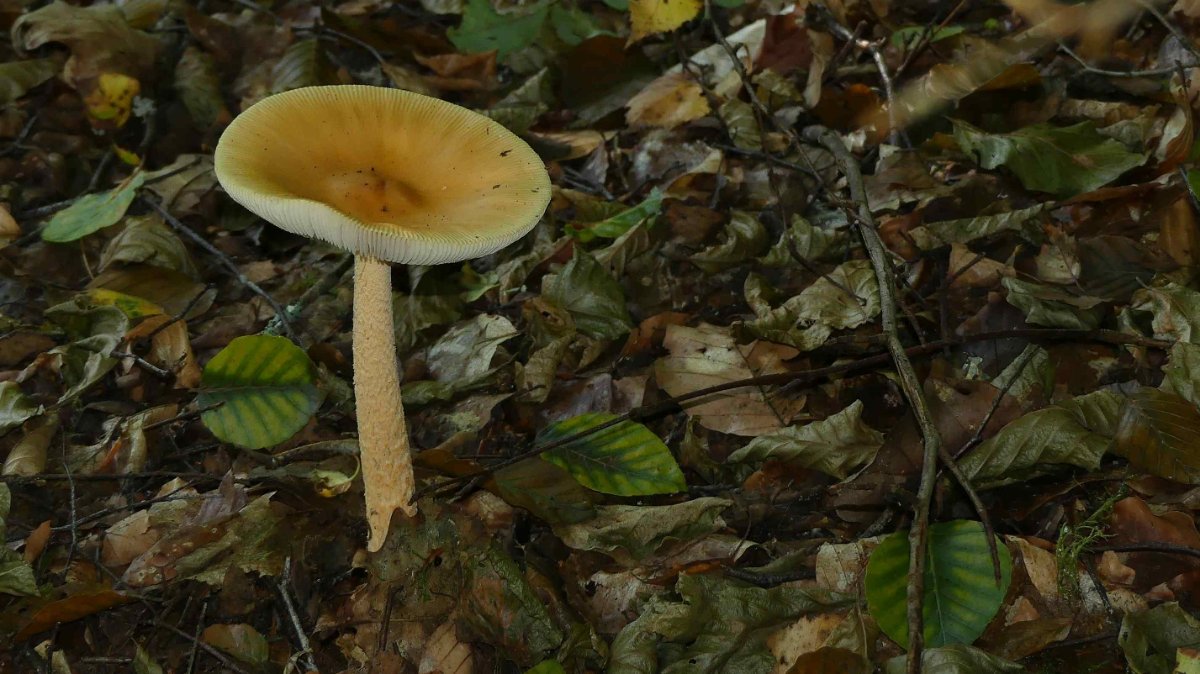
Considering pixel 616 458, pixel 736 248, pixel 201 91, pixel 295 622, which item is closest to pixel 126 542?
pixel 295 622

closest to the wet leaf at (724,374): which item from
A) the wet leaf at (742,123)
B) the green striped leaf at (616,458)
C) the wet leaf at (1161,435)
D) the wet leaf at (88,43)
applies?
the green striped leaf at (616,458)

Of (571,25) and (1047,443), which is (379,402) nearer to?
(1047,443)

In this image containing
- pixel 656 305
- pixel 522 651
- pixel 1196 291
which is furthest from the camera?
pixel 656 305

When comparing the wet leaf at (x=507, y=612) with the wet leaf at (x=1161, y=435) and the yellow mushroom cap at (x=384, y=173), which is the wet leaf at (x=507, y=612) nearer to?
the yellow mushroom cap at (x=384, y=173)

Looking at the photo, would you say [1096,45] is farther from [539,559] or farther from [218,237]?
[218,237]

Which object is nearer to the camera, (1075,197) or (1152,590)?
(1152,590)

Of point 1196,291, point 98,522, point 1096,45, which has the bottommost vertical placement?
point 98,522

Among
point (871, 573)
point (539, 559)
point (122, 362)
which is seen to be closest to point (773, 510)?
point (871, 573)
